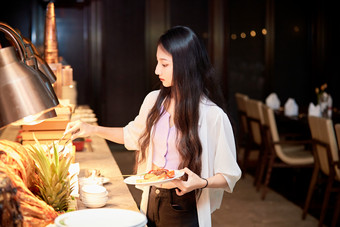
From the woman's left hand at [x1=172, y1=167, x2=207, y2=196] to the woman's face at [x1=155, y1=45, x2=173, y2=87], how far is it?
1.42 ft

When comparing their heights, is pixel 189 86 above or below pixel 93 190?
above

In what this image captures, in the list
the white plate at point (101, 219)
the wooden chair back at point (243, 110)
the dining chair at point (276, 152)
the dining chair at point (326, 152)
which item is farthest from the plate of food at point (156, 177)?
the wooden chair back at point (243, 110)

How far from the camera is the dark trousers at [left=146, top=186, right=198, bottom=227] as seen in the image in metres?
2.52

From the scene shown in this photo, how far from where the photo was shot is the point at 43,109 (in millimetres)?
1648

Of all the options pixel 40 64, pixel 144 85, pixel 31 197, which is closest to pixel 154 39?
pixel 144 85

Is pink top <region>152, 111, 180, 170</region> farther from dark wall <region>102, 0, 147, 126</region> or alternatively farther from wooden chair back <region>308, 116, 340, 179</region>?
dark wall <region>102, 0, 147, 126</region>

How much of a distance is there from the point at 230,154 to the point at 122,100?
7.21 meters

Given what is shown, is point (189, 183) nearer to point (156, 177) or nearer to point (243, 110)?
point (156, 177)

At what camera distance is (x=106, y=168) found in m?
3.42

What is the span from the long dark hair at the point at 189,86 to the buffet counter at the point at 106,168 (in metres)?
0.33

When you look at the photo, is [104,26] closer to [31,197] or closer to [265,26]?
[265,26]

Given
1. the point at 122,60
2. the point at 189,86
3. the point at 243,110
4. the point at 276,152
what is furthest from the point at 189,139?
the point at 122,60

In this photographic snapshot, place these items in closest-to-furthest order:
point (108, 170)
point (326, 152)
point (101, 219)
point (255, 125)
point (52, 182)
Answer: point (101, 219), point (52, 182), point (108, 170), point (326, 152), point (255, 125)

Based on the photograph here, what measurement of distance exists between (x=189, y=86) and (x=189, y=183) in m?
0.46
